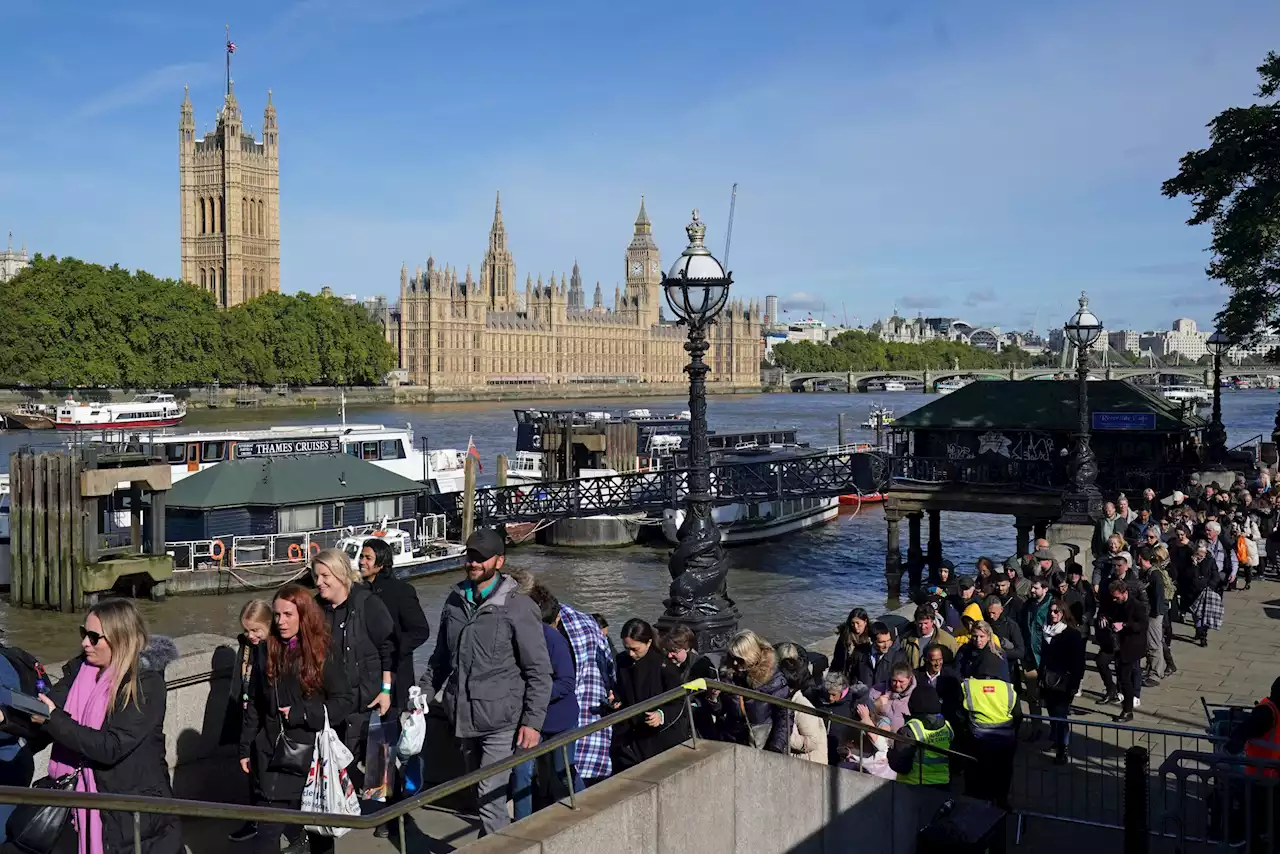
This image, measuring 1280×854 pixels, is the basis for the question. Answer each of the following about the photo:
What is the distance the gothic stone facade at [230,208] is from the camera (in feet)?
420

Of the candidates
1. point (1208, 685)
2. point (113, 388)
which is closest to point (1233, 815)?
point (1208, 685)

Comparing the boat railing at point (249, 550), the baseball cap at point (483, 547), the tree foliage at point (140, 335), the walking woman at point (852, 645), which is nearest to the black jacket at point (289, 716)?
the baseball cap at point (483, 547)

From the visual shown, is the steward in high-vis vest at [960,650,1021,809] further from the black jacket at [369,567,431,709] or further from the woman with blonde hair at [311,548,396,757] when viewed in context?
the woman with blonde hair at [311,548,396,757]

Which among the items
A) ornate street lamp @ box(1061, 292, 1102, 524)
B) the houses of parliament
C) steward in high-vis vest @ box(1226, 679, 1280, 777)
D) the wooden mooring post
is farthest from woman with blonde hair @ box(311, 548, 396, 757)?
the houses of parliament

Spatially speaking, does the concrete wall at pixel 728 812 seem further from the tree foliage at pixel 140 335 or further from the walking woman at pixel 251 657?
the tree foliage at pixel 140 335

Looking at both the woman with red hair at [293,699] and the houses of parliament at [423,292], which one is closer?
the woman with red hair at [293,699]

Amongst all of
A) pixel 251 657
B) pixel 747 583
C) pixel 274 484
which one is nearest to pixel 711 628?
pixel 251 657

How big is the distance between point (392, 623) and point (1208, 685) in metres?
7.68

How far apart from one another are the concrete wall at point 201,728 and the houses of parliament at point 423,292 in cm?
12006

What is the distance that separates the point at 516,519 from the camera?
99.2ft

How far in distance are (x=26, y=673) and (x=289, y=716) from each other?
90cm

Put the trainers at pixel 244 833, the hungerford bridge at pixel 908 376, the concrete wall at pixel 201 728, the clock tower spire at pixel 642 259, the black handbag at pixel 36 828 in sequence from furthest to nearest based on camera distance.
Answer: the clock tower spire at pixel 642 259, the hungerford bridge at pixel 908 376, the concrete wall at pixel 201 728, the trainers at pixel 244 833, the black handbag at pixel 36 828

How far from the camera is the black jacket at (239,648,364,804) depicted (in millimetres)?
4656

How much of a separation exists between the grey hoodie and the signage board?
2016 cm
